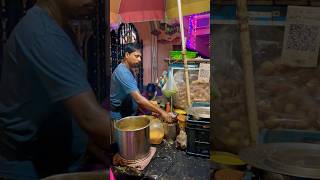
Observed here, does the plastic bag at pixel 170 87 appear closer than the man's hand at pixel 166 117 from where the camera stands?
Yes

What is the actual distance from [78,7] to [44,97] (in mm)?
161

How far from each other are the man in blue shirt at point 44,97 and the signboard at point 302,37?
91 cm

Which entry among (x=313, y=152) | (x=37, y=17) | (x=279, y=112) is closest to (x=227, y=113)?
(x=279, y=112)

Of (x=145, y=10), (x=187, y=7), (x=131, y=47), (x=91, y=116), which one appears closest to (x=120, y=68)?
(x=131, y=47)

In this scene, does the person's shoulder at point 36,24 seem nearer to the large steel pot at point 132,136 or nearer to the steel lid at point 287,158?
the large steel pot at point 132,136

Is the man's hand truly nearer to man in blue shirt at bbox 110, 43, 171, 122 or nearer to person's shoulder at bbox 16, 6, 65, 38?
man in blue shirt at bbox 110, 43, 171, 122

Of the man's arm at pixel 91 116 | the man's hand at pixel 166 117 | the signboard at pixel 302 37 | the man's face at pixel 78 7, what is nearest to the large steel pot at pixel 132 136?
the man's hand at pixel 166 117

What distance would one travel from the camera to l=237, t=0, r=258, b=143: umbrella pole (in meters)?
1.19

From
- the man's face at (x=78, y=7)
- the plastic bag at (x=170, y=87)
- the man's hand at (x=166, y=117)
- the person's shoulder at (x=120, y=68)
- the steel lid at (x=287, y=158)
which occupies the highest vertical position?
the man's face at (x=78, y=7)

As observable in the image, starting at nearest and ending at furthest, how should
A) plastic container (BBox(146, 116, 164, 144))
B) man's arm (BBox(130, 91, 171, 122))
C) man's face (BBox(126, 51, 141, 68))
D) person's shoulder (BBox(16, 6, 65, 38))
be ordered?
person's shoulder (BBox(16, 6, 65, 38)), man's face (BBox(126, 51, 141, 68)), man's arm (BBox(130, 91, 171, 122)), plastic container (BBox(146, 116, 164, 144))

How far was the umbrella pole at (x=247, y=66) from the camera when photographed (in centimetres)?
119

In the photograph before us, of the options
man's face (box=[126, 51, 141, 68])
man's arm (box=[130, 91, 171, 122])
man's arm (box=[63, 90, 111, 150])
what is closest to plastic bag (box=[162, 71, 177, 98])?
man's arm (box=[130, 91, 171, 122])

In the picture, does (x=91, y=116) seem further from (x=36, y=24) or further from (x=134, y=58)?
(x=134, y=58)

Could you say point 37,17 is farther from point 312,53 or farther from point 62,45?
point 312,53
